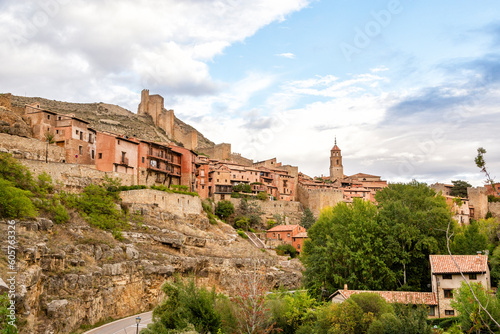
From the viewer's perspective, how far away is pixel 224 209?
237 feet

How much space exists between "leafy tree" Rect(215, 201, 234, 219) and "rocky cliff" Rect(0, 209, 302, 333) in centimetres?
1303

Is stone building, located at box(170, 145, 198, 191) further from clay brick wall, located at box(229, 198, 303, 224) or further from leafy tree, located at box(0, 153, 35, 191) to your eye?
leafy tree, located at box(0, 153, 35, 191)

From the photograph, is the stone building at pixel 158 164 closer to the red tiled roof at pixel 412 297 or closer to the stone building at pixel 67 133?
the stone building at pixel 67 133

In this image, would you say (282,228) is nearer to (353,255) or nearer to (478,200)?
(353,255)

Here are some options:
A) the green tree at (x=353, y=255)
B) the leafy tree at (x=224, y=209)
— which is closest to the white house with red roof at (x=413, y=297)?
the green tree at (x=353, y=255)

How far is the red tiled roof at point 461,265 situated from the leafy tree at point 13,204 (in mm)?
28921

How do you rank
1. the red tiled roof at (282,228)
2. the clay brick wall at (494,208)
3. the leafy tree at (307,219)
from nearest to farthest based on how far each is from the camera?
the red tiled roof at (282,228) → the leafy tree at (307,219) → the clay brick wall at (494,208)

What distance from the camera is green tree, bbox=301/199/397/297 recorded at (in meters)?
38.2

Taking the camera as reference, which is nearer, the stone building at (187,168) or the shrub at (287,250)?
the shrub at (287,250)

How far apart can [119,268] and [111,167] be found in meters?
17.9

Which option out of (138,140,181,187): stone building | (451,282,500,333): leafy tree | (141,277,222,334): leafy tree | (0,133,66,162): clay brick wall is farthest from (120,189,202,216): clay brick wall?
(451,282,500,333): leafy tree

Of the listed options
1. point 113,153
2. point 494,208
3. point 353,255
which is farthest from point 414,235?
point 494,208

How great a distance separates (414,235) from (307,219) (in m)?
41.3

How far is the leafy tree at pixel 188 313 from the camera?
26469 millimetres
